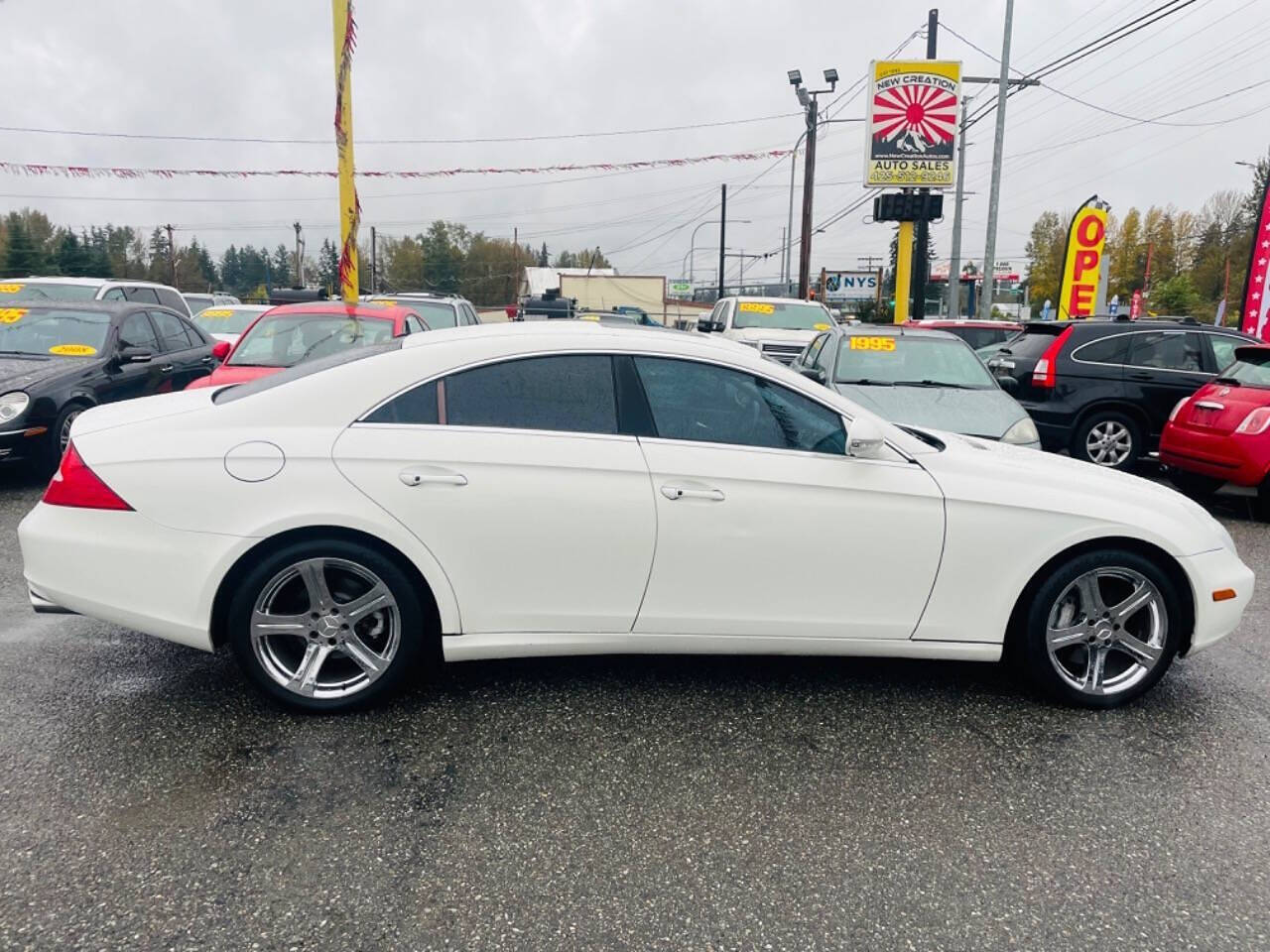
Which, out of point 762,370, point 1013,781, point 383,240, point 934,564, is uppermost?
point 383,240

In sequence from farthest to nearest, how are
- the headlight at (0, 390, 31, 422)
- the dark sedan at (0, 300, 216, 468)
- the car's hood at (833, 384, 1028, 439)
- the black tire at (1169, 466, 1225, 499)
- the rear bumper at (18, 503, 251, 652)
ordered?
the black tire at (1169, 466, 1225, 499), the dark sedan at (0, 300, 216, 468), the headlight at (0, 390, 31, 422), the car's hood at (833, 384, 1028, 439), the rear bumper at (18, 503, 251, 652)

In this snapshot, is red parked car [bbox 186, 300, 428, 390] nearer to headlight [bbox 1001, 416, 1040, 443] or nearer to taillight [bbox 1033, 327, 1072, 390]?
headlight [bbox 1001, 416, 1040, 443]

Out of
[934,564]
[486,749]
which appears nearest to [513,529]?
[486,749]

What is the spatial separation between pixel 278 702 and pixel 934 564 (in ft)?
8.48

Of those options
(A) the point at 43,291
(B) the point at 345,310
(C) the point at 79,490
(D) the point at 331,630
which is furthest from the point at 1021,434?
(A) the point at 43,291

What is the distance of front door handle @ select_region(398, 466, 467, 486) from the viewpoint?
3.35 metres

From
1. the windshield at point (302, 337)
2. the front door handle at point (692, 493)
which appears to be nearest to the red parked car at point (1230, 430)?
the front door handle at point (692, 493)

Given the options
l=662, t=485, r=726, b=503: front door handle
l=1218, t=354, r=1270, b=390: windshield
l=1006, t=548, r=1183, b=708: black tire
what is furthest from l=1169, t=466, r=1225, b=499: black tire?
l=662, t=485, r=726, b=503: front door handle

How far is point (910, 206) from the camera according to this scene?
20.3 metres

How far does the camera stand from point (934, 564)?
3549 millimetres

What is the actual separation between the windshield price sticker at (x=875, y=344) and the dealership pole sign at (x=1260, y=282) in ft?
29.1

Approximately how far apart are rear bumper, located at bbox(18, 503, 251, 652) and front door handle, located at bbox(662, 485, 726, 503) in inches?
61.7

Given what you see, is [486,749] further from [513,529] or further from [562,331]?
[562,331]

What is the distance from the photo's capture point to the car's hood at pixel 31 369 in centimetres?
739
